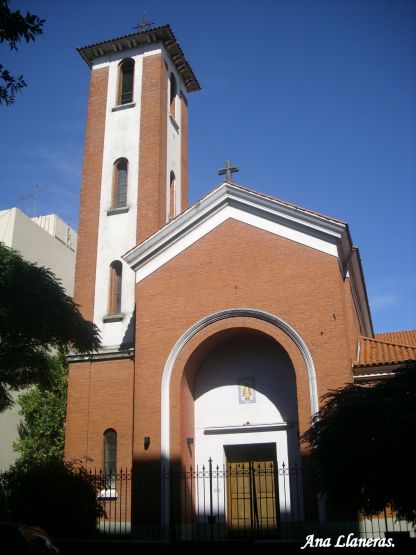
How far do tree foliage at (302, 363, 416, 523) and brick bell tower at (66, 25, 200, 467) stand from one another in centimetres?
876

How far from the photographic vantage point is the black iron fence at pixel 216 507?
49.1ft

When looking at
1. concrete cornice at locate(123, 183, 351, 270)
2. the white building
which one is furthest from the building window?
the white building

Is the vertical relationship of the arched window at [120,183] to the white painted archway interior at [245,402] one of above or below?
above

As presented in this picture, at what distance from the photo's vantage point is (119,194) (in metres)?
22.8

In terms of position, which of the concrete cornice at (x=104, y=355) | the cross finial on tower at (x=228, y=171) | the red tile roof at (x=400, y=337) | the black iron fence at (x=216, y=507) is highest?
the cross finial on tower at (x=228, y=171)

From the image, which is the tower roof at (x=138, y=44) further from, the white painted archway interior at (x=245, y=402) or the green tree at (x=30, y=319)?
the white painted archway interior at (x=245, y=402)

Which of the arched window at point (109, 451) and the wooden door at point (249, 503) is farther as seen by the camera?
the arched window at point (109, 451)

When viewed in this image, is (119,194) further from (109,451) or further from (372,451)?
(372,451)

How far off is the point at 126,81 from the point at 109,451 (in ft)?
50.5

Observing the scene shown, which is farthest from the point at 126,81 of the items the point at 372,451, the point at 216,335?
the point at 372,451

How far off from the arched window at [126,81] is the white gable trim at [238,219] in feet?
27.3

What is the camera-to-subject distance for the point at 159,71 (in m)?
24.1

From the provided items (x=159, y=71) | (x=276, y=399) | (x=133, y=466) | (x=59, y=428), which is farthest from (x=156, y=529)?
(x=159, y=71)

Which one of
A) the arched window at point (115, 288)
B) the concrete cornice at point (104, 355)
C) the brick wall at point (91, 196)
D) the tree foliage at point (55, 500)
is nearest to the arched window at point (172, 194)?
the brick wall at point (91, 196)
